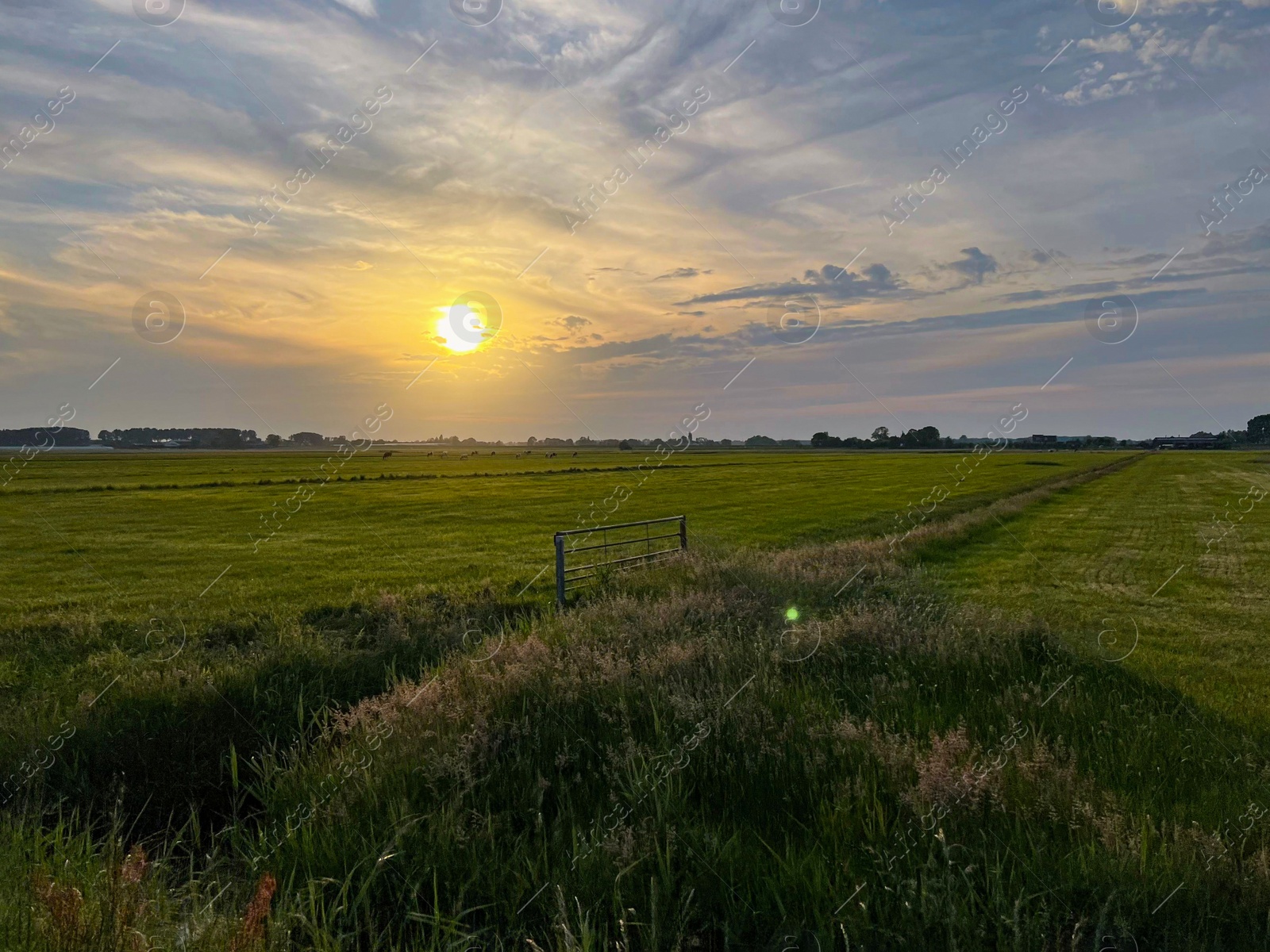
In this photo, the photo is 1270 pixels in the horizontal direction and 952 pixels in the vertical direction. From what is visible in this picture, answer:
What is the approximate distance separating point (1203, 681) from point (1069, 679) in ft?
7.83

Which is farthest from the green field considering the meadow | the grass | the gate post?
the grass

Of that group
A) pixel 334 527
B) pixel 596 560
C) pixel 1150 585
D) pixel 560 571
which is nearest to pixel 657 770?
pixel 560 571

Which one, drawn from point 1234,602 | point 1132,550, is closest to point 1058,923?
point 1234,602

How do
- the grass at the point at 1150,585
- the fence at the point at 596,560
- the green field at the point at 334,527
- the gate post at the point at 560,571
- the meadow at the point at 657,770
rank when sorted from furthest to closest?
the green field at the point at 334,527
the fence at the point at 596,560
the gate post at the point at 560,571
the grass at the point at 1150,585
the meadow at the point at 657,770

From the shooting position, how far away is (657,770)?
648cm

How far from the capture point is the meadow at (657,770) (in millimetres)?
4516

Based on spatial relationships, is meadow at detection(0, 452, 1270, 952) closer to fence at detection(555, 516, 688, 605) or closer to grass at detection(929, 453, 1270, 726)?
grass at detection(929, 453, 1270, 726)

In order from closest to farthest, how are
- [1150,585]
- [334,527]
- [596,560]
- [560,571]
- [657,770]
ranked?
[657,770], [560,571], [1150,585], [596,560], [334,527]

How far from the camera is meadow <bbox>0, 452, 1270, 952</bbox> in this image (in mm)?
4516

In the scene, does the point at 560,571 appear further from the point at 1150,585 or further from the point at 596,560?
the point at 1150,585

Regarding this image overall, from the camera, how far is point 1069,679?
8734 mm

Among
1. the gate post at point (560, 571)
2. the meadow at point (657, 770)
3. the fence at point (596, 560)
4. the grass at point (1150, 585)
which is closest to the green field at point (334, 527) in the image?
the fence at point (596, 560)

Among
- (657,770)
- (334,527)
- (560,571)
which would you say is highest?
(560,571)

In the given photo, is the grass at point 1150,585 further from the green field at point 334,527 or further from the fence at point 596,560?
the green field at point 334,527
